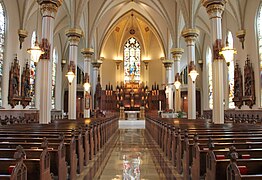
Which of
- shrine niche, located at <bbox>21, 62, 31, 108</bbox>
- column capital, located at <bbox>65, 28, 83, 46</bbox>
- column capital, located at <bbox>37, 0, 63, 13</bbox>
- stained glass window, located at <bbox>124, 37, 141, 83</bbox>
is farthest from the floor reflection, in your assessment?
stained glass window, located at <bbox>124, 37, 141, 83</bbox>

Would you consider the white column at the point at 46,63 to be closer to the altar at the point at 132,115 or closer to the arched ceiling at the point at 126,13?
the arched ceiling at the point at 126,13

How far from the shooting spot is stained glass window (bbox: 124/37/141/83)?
38.2 meters

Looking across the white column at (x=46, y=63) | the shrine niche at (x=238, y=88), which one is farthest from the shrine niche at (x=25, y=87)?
the shrine niche at (x=238, y=88)

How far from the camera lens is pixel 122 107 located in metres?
33.2

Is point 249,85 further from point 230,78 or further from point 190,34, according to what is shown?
point 190,34

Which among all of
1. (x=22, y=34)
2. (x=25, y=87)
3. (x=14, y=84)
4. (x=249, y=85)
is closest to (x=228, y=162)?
(x=249, y=85)

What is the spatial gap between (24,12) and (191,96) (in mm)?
14206

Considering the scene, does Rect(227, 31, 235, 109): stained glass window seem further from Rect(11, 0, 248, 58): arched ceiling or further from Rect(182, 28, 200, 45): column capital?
Rect(182, 28, 200, 45): column capital

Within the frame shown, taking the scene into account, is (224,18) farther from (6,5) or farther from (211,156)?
(211,156)

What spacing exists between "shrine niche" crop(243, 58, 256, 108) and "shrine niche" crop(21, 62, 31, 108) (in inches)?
652

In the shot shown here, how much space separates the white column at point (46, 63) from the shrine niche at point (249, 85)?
13884 millimetres

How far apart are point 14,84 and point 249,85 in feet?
56.4

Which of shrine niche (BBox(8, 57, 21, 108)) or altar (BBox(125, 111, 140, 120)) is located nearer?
shrine niche (BBox(8, 57, 21, 108))

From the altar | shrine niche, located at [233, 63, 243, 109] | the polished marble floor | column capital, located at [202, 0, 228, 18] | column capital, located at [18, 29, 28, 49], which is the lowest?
the polished marble floor
